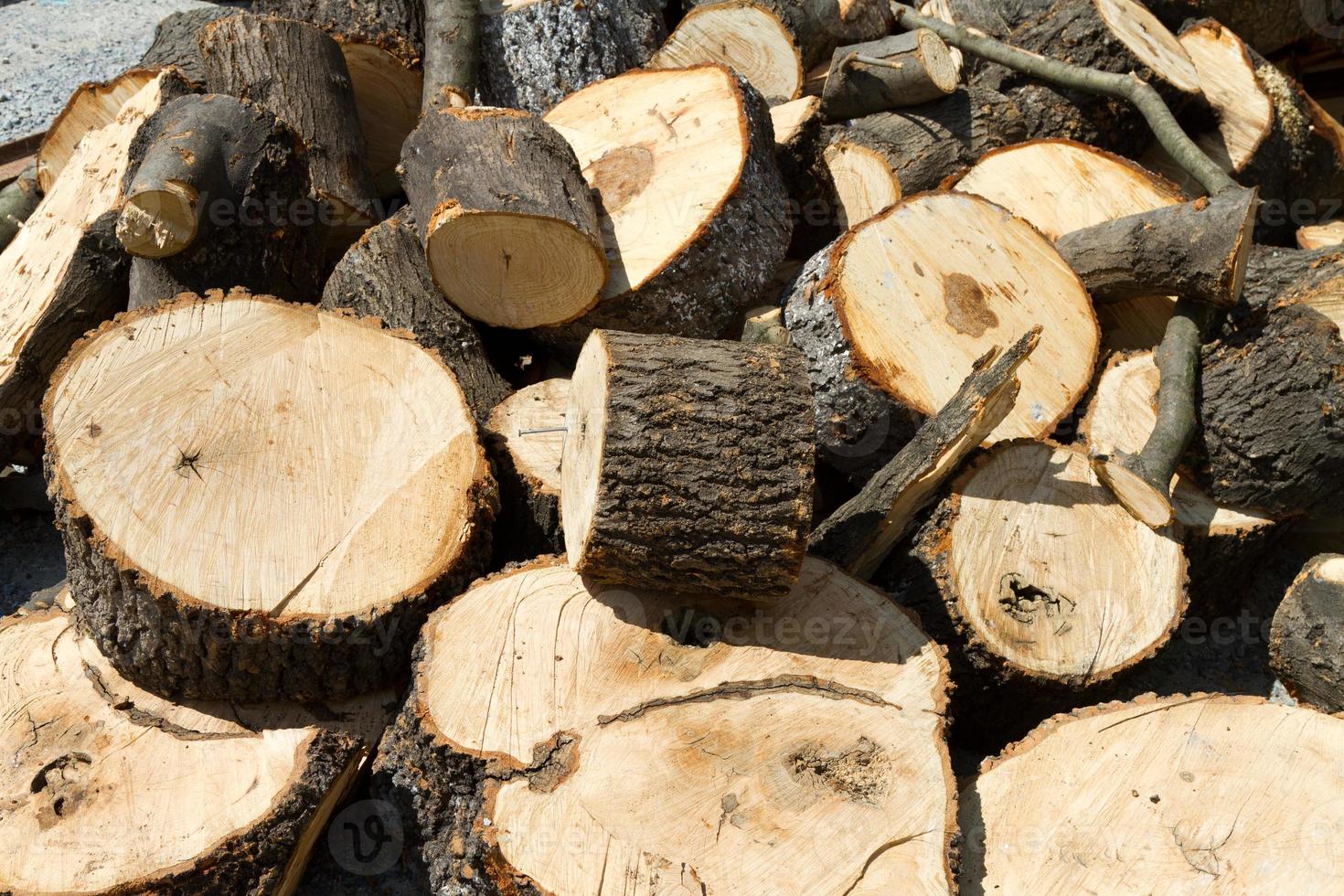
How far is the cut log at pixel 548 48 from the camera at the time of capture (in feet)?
12.4

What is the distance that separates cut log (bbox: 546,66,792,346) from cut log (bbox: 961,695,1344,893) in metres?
1.48

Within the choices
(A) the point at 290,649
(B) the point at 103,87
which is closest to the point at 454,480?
(A) the point at 290,649

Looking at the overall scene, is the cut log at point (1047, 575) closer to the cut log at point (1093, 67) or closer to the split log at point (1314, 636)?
the split log at point (1314, 636)

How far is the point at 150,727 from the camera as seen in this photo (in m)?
2.31

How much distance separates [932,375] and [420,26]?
8.06 ft

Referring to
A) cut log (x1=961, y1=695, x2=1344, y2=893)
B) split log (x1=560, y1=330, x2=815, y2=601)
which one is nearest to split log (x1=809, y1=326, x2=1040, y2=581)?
split log (x1=560, y1=330, x2=815, y2=601)

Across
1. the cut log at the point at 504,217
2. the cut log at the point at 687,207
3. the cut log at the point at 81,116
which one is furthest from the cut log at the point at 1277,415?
the cut log at the point at 81,116

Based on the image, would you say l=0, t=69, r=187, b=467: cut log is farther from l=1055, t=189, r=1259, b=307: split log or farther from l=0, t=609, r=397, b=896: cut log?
l=1055, t=189, r=1259, b=307: split log

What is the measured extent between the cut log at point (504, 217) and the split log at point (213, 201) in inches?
14.6

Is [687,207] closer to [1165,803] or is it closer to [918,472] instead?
[918,472]

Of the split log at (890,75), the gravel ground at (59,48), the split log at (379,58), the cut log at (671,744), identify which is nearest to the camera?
the cut log at (671,744)

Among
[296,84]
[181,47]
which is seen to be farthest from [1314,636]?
[181,47]

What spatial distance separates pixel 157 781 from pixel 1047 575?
6.59ft

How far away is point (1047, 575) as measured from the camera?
8.20ft
